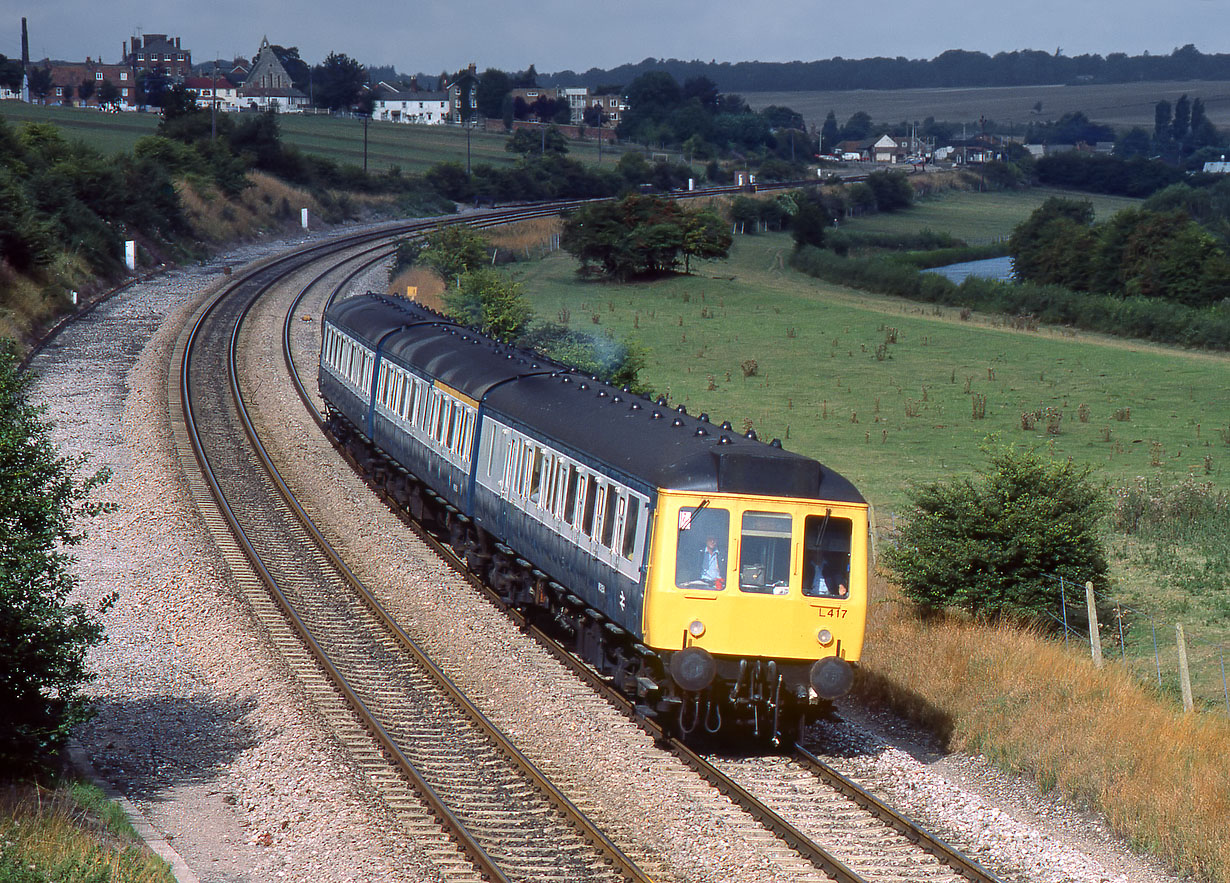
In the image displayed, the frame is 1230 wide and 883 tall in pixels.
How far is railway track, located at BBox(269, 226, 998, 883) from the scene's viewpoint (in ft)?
36.6

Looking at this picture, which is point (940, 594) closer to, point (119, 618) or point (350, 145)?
point (119, 618)

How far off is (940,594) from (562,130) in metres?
176

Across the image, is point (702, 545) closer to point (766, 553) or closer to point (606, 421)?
point (766, 553)

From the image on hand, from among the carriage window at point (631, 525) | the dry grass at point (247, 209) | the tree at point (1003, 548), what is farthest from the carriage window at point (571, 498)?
the dry grass at point (247, 209)

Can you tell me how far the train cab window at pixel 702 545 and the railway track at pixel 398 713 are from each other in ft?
7.93

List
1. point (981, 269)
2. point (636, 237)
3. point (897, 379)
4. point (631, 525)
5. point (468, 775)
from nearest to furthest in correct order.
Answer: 1. point (468, 775)
2. point (631, 525)
3. point (897, 379)
4. point (636, 237)
5. point (981, 269)

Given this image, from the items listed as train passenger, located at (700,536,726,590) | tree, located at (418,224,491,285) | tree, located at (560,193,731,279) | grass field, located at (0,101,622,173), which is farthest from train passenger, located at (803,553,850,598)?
grass field, located at (0,101,622,173)

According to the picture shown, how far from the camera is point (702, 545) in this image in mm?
13547

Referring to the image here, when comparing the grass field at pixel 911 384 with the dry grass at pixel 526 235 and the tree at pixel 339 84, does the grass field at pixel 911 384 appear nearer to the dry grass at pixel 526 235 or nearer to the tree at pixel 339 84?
the dry grass at pixel 526 235

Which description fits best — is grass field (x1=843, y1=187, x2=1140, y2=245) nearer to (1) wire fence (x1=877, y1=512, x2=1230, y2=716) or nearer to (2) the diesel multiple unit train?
(1) wire fence (x1=877, y1=512, x2=1230, y2=716)

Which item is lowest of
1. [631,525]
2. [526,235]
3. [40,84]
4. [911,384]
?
[911,384]

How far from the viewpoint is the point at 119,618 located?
59.8 ft

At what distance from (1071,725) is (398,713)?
7080mm

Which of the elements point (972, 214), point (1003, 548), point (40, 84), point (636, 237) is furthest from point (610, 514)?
point (40, 84)
